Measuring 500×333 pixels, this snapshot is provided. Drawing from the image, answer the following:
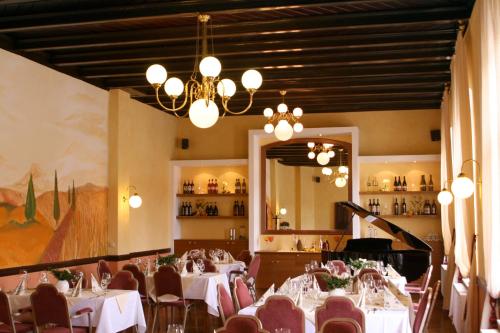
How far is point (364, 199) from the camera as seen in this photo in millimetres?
14438

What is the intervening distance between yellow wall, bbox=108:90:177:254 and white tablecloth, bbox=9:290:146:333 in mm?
4420

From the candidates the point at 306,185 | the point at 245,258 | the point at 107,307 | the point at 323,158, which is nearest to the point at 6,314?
the point at 107,307

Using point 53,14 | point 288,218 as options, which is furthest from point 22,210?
point 288,218

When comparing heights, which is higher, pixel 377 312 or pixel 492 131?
pixel 492 131

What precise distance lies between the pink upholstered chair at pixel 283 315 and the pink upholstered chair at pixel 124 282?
3092 millimetres

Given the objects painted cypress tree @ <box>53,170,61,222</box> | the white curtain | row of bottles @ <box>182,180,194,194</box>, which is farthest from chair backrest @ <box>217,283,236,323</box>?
row of bottles @ <box>182,180,194,194</box>

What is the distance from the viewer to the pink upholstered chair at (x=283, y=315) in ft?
17.5

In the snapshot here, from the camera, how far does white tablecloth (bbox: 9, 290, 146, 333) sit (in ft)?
22.8

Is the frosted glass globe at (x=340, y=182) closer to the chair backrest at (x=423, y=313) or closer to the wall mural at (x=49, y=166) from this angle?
the wall mural at (x=49, y=166)

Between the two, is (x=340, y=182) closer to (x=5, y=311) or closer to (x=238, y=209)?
(x=238, y=209)

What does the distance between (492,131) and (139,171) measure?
883cm

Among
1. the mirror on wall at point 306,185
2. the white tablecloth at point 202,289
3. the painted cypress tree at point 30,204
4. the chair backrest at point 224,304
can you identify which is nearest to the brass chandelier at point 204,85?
the chair backrest at point 224,304

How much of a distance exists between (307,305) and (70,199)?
5824 mm

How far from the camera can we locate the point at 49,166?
10023 millimetres
